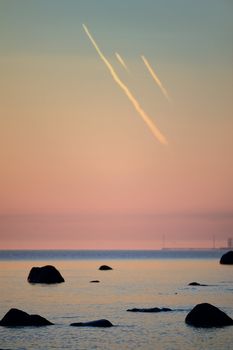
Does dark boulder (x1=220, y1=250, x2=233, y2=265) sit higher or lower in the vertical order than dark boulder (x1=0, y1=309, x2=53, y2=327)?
higher

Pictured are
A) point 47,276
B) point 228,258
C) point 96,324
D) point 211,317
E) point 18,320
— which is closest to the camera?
point 18,320

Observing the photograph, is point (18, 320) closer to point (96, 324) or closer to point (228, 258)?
point (96, 324)

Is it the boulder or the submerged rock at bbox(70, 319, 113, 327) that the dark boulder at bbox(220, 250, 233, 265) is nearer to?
the boulder

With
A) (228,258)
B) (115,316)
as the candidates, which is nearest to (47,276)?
(115,316)

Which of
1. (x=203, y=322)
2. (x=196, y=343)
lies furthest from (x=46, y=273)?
(x=196, y=343)

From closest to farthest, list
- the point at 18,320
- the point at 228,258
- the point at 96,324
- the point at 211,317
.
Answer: the point at 18,320, the point at 211,317, the point at 96,324, the point at 228,258

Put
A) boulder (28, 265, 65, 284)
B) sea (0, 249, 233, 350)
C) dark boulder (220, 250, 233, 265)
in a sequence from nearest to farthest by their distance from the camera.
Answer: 1. sea (0, 249, 233, 350)
2. boulder (28, 265, 65, 284)
3. dark boulder (220, 250, 233, 265)

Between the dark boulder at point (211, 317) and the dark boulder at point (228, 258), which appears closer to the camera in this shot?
the dark boulder at point (211, 317)

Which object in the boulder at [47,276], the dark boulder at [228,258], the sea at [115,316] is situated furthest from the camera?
the dark boulder at [228,258]

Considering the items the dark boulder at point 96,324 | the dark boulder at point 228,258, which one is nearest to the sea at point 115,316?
the dark boulder at point 96,324

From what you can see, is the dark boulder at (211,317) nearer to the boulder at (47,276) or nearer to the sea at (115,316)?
the sea at (115,316)

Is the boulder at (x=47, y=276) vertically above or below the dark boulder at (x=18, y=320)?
above

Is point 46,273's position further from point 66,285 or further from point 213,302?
point 213,302

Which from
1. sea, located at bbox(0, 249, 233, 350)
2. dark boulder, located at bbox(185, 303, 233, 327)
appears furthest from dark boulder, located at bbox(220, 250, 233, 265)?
dark boulder, located at bbox(185, 303, 233, 327)
